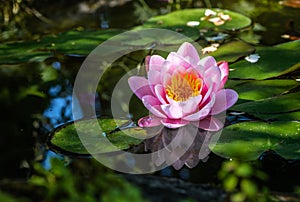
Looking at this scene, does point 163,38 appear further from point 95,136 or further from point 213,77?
point 95,136

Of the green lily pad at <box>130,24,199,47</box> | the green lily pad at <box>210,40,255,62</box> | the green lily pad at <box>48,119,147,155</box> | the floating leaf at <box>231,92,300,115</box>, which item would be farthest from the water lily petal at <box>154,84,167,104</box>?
the green lily pad at <box>130,24,199,47</box>

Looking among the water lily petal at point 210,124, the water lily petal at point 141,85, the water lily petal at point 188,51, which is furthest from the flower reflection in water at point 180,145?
the water lily petal at point 188,51

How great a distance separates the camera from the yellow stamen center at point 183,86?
5.20 ft

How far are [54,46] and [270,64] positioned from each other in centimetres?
90

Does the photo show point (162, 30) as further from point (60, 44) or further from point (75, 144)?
point (75, 144)

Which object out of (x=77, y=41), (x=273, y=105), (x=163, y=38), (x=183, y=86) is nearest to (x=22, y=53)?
(x=77, y=41)

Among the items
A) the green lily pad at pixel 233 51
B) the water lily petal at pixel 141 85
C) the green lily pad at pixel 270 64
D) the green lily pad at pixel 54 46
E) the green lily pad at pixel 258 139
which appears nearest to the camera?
the green lily pad at pixel 258 139

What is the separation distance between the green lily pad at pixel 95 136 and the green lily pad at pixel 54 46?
597 mm

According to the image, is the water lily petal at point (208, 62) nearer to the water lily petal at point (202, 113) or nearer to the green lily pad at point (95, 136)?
the water lily petal at point (202, 113)

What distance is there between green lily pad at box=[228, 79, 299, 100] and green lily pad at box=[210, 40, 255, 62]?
198 mm

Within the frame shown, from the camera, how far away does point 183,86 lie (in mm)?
1604

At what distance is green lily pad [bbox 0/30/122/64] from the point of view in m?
2.10

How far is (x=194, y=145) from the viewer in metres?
1.49

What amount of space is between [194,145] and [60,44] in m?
0.95
